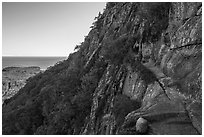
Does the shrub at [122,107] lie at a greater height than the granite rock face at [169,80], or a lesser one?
lesser

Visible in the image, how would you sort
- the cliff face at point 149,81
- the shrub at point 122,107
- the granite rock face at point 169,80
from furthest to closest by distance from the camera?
1. the shrub at point 122,107
2. the cliff face at point 149,81
3. the granite rock face at point 169,80

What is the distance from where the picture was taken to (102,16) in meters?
25.1

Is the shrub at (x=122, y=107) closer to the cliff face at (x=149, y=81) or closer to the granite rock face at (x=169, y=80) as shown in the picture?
the cliff face at (x=149, y=81)

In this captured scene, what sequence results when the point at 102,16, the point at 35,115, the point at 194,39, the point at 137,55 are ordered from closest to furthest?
the point at 194,39 < the point at 137,55 < the point at 35,115 < the point at 102,16

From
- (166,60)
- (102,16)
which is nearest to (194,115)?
(166,60)

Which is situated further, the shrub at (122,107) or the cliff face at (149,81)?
the shrub at (122,107)

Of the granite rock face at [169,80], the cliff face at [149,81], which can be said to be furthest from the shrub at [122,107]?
the granite rock face at [169,80]

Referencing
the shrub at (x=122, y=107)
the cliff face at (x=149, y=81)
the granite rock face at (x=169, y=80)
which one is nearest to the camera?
the granite rock face at (x=169, y=80)

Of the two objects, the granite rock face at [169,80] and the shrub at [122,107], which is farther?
the shrub at [122,107]

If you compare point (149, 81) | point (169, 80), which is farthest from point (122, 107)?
point (169, 80)

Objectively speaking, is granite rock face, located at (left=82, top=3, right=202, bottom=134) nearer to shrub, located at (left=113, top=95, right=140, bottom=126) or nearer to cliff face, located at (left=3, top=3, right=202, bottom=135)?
cliff face, located at (left=3, top=3, right=202, bottom=135)

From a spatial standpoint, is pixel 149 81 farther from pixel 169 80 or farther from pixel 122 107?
pixel 122 107

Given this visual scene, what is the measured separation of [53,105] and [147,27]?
11389 mm

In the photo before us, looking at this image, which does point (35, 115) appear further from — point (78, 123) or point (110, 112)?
point (110, 112)
